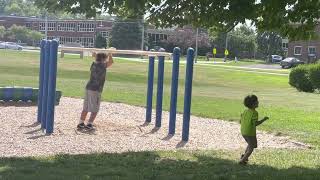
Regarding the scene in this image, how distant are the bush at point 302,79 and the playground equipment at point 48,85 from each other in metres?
22.8

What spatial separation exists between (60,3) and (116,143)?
375cm

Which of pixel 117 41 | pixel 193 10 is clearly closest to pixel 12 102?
pixel 193 10

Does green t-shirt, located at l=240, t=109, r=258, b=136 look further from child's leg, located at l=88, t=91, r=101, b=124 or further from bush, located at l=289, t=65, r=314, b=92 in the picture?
bush, located at l=289, t=65, r=314, b=92

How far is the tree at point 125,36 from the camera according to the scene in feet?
277

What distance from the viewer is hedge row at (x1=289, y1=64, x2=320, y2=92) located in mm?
31716

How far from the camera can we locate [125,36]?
85.9 m

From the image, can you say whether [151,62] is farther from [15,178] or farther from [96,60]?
[15,178]

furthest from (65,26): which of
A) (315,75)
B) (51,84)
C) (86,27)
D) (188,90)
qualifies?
(188,90)

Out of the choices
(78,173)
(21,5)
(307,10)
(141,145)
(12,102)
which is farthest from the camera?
(21,5)

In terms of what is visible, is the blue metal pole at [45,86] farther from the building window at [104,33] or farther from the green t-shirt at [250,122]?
the building window at [104,33]

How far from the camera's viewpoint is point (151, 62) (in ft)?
44.0

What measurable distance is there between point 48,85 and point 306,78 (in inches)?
952

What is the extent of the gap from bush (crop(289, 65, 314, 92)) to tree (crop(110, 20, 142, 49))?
5097 centimetres

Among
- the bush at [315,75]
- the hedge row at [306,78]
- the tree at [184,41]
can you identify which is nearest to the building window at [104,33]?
the tree at [184,41]
